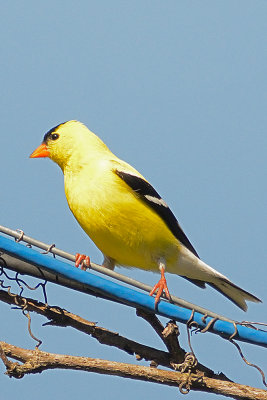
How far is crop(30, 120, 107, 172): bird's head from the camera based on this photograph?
5.06 m

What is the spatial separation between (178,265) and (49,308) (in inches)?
71.1

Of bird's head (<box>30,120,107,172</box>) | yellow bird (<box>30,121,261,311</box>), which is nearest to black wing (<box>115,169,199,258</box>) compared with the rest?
yellow bird (<box>30,121,261,311</box>)

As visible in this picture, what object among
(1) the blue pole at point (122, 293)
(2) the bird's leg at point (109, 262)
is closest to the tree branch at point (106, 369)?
(1) the blue pole at point (122, 293)

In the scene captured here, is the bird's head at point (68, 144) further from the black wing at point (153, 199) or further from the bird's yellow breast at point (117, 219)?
the black wing at point (153, 199)

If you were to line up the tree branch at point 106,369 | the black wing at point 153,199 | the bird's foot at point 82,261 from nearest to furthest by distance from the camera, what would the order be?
the tree branch at point 106,369
the bird's foot at point 82,261
the black wing at point 153,199

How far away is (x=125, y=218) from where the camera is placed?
4520 millimetres

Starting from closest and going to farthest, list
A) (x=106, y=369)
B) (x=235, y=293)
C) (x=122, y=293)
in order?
(x=122, y=293) → (x=106, y=369) → (x=235, y=293)

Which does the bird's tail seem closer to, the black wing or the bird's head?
the black wing

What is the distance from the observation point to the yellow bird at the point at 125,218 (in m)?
4.52

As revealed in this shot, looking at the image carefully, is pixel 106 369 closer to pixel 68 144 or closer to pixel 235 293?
pixel 235 293

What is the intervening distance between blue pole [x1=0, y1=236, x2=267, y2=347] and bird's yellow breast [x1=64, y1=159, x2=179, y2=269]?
1.45m

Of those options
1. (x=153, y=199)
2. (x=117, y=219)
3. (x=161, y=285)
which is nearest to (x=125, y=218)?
(x=117, y=219)

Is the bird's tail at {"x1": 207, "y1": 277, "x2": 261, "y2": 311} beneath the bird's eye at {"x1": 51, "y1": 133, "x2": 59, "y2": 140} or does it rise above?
beneath

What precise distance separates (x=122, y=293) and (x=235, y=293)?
2.19 m
